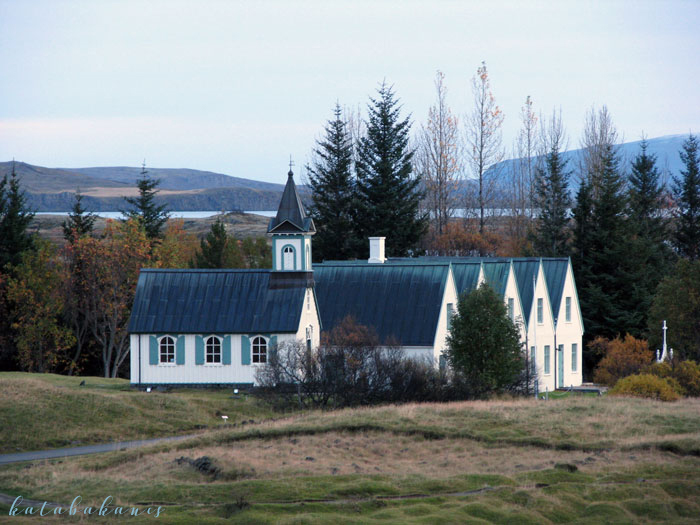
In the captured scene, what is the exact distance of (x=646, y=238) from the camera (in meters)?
68.6

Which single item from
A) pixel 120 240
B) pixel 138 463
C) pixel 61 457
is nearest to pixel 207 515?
pixel 138 463

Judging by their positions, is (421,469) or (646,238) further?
(646,238)

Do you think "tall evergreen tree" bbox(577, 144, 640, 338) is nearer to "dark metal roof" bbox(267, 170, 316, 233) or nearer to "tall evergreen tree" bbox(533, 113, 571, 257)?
"tall evergreen tree" bbox(533, 113, 571, 257)

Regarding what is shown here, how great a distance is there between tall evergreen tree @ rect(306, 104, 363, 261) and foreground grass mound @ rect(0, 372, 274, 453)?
3306cm

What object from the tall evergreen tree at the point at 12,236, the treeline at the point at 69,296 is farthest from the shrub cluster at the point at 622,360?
the tall evergreen tree at the point at 12,236

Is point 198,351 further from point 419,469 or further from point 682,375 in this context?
point 682,375

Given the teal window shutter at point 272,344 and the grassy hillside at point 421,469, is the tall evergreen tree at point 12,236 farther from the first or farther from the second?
the grassy hillside at point 421,469

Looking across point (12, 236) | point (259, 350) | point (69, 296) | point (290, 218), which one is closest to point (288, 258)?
point (290, 218)

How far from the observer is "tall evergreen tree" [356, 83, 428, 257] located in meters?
70.9

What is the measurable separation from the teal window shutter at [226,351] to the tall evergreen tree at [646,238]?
2987cm

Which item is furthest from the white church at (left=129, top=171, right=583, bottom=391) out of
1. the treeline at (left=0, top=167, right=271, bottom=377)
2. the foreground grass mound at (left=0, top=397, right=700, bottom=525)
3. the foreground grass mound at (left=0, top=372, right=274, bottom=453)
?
the treeline at (left=0, top=167, right=271, bottom=377)

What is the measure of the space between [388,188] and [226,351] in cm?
3401

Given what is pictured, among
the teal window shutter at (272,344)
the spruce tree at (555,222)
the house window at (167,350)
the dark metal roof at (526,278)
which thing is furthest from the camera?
the spruce tree at (555,222)

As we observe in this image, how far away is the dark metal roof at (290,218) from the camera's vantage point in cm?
4225
